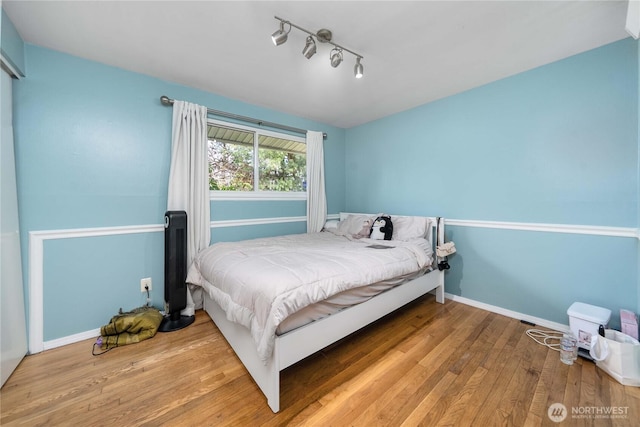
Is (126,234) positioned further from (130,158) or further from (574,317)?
(574,317)

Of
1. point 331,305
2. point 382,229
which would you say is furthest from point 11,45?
point 382,229

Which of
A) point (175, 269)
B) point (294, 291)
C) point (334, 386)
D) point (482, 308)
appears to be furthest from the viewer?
point (482, 308)

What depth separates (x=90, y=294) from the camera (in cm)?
206

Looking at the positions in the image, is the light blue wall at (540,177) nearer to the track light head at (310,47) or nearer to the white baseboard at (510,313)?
the white baseboard at (510,313)

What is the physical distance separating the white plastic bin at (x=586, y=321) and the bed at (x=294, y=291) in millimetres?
1096

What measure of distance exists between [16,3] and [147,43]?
67 cm

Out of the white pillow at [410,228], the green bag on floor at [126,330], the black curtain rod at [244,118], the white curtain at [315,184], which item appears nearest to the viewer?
the green bag on floor at [126,330]

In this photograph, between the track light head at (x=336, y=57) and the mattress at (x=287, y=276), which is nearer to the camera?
the mattress at (x=287, y=276)

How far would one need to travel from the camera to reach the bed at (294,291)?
1.34 meters

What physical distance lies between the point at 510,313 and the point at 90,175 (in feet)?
13.9

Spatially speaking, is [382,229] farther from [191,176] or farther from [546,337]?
[191,176]

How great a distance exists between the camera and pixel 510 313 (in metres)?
2.40

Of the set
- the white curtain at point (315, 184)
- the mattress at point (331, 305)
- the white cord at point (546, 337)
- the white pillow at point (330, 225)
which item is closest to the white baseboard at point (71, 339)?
the mattress at point (331, 305)

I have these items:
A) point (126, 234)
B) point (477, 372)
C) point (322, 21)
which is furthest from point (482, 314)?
point (126, 234)
